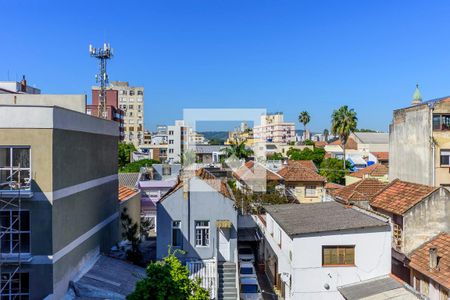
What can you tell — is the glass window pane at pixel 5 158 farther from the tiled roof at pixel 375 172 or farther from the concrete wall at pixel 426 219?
the tiled roof at pixel 375 172

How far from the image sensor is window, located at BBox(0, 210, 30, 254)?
42.7 feet

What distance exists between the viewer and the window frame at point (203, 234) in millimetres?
19047

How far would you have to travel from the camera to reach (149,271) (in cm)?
1205

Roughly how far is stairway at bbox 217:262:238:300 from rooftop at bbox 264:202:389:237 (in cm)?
317

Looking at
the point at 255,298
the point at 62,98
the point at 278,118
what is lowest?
the point at 255,298

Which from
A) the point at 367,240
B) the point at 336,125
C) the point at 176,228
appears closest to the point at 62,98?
the point at 176,228

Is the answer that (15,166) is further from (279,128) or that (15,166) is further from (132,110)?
(279,128)

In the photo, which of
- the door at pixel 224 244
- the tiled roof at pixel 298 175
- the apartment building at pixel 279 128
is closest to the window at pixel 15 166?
the door at pixel 224 244

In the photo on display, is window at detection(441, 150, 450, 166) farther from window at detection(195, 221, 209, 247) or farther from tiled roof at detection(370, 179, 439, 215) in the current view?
window at detection(195, 221, 209, 247)

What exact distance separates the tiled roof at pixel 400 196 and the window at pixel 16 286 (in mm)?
16615

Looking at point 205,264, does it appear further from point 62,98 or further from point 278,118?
point 278,118

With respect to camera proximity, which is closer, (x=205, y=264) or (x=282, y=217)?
(x=205, y=264)

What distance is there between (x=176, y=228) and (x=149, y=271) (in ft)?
22.8

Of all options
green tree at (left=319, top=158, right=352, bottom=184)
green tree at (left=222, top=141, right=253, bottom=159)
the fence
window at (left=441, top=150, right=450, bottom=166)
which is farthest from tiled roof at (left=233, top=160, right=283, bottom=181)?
the fence
